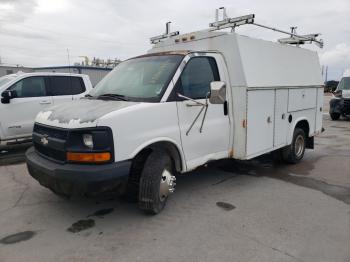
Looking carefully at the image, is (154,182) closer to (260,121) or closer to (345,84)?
(260,121)

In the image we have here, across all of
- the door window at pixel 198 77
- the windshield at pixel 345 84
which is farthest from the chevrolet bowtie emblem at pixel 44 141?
the windshield at pixel 345 84

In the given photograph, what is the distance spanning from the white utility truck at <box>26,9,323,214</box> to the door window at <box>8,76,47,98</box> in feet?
12.9

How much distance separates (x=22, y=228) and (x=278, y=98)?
14.9 ft

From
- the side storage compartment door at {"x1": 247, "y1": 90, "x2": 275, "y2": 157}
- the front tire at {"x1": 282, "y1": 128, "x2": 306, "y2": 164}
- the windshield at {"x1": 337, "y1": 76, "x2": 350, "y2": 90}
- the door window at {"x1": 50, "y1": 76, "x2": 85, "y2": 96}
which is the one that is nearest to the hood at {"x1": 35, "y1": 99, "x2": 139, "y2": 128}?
the side storage compartment door at {"x1": 247, "y1": 90, "x2": 275, "y2": 157}

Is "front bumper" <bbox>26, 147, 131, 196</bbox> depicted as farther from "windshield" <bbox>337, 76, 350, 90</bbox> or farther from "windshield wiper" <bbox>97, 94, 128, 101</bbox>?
"windshield" <bbox>337, 76, 350, 90</bbox>

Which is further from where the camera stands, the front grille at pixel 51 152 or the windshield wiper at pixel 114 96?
the windshield wiper at pixel 114 96

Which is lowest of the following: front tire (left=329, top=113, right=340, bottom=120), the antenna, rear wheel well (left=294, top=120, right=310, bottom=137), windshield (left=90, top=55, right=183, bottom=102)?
front tire (left=329, top=113, right=340, bottom=120)

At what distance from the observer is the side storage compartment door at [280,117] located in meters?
5.70

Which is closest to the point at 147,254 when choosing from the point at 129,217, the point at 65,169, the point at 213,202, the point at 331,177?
the point at 129,217

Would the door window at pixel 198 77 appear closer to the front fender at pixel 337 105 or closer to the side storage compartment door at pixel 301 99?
the side storage compartment door at pixel 301 99

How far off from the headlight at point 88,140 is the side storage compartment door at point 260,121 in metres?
2.60

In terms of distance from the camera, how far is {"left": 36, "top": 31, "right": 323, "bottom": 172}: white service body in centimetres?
366

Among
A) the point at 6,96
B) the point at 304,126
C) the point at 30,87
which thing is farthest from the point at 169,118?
the point at 30,87

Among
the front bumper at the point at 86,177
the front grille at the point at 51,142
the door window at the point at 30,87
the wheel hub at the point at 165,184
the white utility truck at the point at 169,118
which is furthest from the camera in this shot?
the door window at the point at 30,87
